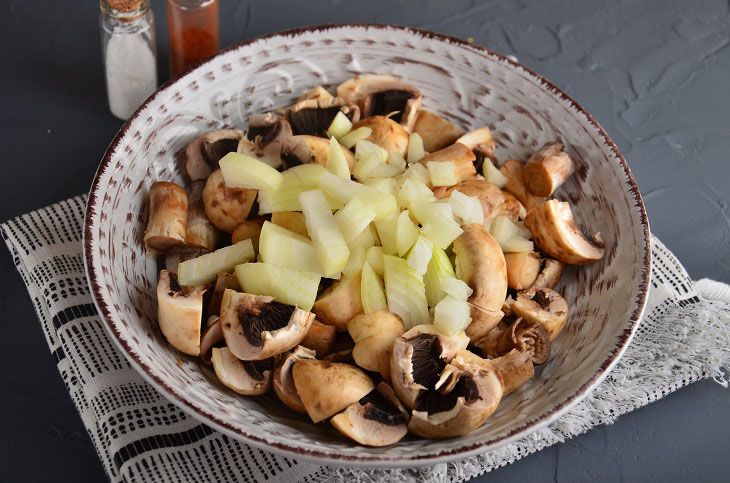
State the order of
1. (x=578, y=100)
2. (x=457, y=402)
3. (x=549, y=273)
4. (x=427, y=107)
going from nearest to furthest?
(x=457, y=402)
(x=549, y=273)
(x=427, y=107)
(x=578, y=100)

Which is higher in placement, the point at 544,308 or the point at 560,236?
the point at 560,236

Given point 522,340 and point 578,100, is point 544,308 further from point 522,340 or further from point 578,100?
Answer: point 578,100

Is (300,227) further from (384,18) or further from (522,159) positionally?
(384,18)

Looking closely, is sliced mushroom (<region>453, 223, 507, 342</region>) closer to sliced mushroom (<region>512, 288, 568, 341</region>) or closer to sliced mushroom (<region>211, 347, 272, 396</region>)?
sliced mushroom (<region>512, 288, 568, 341</region>)

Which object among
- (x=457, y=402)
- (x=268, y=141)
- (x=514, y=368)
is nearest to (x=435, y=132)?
(x=268, y=141)

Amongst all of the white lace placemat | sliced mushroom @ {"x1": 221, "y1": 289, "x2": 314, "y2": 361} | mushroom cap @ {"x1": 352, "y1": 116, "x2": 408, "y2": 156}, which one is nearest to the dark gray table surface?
the white lace placemat

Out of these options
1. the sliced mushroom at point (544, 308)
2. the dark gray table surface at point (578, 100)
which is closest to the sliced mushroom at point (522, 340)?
the sliced mushroom at point (544, 308)

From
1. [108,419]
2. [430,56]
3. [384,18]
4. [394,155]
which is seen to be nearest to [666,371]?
[394,155]

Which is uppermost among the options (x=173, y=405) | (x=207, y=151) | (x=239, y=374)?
(x=207, y=151)
